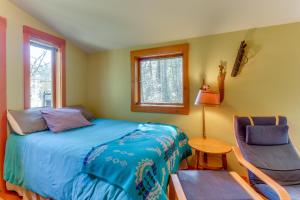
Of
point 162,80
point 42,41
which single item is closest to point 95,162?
point 162,80

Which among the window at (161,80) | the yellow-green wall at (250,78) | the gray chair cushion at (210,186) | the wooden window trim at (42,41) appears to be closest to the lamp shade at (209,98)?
the yellow-green wall at (250,78)

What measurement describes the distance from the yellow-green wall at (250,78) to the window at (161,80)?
0.38ft

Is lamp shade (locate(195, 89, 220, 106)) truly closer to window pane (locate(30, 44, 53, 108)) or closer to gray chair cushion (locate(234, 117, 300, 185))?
gray chair cushion (locate(234, 117, 300, 185))

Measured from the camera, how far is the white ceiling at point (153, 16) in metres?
1.90

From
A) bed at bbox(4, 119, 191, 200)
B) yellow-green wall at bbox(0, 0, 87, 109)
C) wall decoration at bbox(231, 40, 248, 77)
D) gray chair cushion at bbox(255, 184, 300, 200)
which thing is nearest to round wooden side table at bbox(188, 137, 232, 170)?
bed at bbox(4, 119, 191, 200)

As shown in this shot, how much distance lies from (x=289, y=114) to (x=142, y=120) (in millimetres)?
2064

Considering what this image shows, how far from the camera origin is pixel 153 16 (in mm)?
2188

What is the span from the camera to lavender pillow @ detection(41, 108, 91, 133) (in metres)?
2.18

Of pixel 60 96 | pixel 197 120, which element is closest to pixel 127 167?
pixel 197 120

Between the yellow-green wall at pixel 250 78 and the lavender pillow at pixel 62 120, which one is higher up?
the yellow-green wall at pixel 250 78

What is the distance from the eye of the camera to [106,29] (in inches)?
101

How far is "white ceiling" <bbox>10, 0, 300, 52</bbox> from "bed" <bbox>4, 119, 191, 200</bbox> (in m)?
1.44

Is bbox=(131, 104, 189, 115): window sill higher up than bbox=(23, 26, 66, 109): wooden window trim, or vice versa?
bbox=(23, 26, 66, 109): wooden window trim

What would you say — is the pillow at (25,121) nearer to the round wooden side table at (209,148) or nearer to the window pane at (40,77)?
the window pane at (40,77)
